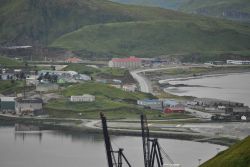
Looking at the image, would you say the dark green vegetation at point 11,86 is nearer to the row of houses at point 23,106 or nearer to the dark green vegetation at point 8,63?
the row of houses at point 23,106

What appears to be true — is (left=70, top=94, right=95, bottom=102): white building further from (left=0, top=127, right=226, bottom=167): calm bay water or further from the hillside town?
(left=0, top=127, right=226, bottom=167): calm bay water

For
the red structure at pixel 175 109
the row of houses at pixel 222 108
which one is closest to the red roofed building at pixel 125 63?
the row of houses at pixel 222 108

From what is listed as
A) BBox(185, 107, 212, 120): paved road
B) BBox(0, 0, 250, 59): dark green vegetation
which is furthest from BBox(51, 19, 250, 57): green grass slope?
BBox(185, 107, 212, 120): paved road

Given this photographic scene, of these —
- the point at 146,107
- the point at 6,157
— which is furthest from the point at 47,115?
the point at 6,157

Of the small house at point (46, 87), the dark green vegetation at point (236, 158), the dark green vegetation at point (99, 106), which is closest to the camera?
the dark green vegetation at point (236, 158)

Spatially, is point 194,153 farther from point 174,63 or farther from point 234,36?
point 234,36

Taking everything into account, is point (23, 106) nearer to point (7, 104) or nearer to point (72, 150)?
point (7, 104)

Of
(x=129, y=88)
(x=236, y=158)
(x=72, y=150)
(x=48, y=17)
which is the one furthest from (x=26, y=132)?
(x=48, y=17)
